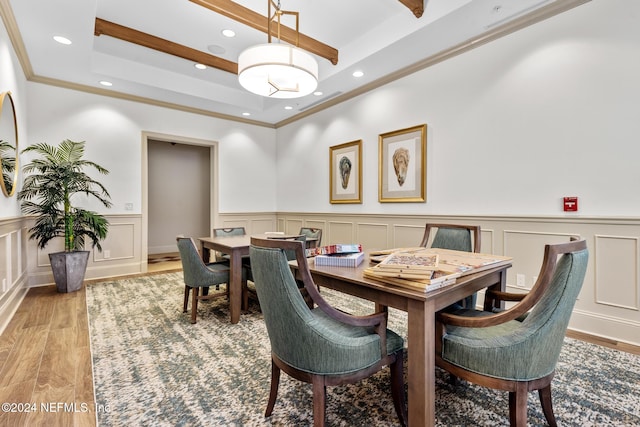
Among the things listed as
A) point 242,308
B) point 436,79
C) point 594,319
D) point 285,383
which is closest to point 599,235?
point 594,319

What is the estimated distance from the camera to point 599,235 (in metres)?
Answer: 2.44

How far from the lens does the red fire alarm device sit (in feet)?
8.36

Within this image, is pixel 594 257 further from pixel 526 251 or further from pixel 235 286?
pixel 235 286

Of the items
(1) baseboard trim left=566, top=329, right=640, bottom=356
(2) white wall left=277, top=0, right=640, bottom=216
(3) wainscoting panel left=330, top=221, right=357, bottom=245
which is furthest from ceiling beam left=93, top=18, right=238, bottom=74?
(1) baseboard trim left=566, top=329, right=640, bottom=356

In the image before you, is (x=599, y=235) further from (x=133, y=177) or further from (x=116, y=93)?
(x=116, y=93)

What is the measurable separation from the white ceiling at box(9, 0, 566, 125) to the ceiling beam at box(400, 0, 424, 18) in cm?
6

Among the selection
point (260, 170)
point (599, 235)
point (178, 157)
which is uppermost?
point (178, 157)

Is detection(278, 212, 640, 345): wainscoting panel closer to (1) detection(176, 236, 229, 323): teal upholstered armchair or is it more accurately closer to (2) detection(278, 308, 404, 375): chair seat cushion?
(2) detection(278, 308, 404, 375): chair seat cushion

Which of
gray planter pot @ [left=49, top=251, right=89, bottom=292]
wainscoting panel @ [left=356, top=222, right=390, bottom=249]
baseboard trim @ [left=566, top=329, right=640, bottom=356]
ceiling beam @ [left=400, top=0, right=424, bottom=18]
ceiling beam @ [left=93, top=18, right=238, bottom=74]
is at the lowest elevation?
baseboard trim @ [left=566, top=329, right=640, bottom=356]

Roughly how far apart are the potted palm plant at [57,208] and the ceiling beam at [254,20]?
96.9 inches

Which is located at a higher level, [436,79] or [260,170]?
[436,79]

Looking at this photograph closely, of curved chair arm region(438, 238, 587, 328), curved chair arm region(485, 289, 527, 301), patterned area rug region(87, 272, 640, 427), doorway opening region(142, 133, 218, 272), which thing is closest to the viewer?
curved chair arm region(438, 238, 587, 328)

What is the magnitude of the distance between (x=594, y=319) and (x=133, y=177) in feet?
19.1

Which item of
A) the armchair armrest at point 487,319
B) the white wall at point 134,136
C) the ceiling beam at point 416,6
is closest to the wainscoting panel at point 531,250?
the white wall at point 134,136
